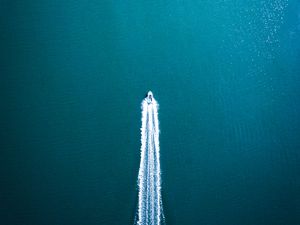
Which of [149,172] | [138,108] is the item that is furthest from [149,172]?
[138,108]

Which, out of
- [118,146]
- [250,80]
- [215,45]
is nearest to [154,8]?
[215,45]

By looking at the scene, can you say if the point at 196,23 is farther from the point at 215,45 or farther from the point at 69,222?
the point at 69,222

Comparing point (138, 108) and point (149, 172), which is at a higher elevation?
point (138, 108)

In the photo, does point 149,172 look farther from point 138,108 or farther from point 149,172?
point 138,108
